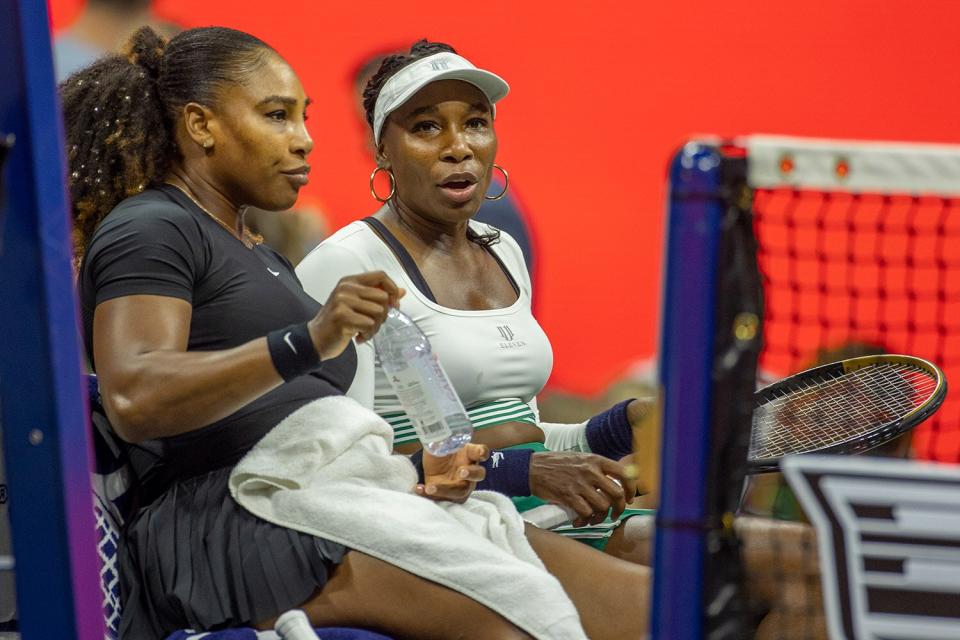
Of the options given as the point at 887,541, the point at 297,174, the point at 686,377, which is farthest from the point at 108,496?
the point at 887,541

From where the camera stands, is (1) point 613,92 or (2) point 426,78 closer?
(2) point 426,78

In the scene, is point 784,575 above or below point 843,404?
below

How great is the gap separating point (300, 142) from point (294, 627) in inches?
31.5

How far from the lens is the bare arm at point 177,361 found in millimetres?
1730

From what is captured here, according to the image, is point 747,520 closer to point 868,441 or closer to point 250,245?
point 868,441

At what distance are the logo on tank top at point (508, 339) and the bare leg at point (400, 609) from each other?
0.69 metres

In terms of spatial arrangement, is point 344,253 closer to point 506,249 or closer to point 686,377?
point 506,249

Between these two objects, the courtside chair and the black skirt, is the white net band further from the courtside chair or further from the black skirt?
the courtside chair

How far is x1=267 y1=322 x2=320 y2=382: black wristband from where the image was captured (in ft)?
5.71

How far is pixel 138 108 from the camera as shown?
2.11 m

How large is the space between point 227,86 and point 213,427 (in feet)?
1.83

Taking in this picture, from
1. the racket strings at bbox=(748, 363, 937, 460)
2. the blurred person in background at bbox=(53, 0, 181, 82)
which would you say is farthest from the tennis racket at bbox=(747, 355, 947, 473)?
the blurred person in background at bbox=(53, 0, 181, 82)

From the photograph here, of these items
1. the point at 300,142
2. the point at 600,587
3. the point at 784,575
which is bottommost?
the point at 600,587

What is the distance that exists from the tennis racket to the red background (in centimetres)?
159
